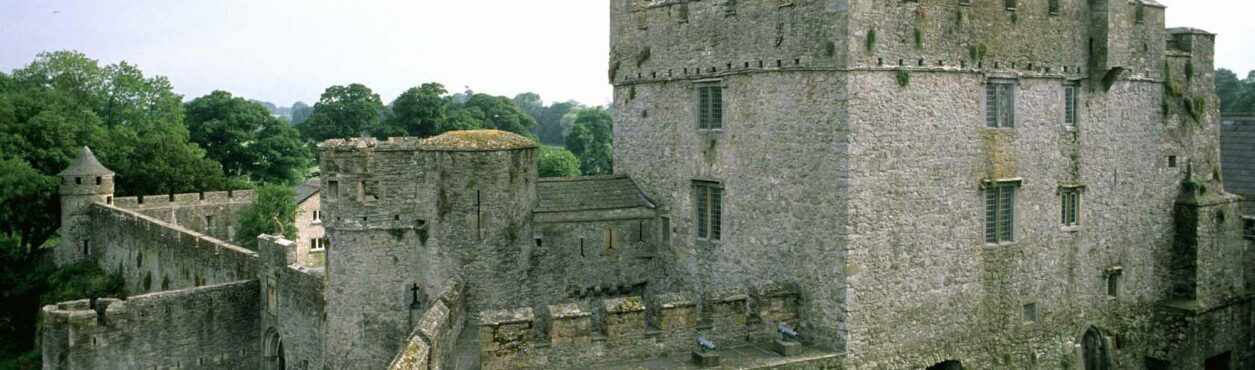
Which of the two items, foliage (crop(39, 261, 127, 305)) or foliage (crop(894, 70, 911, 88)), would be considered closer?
foliage (crop(894, 70, 911, 88))

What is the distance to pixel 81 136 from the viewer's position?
44938 millimetres

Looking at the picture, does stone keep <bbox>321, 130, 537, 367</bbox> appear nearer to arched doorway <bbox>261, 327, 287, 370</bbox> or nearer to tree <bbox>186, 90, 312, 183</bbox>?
arched doorway <bbox>261, 327, 287, 370</bbox>

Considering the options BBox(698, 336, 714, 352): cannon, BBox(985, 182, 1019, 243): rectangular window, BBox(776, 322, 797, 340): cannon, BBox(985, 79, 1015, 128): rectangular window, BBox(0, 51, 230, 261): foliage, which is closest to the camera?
BBox(698, 336, 714, 352): cannon

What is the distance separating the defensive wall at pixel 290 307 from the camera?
2439 cm

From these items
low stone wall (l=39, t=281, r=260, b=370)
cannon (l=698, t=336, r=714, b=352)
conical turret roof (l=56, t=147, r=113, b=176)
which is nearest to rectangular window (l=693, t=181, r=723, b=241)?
cannon (l=698, t=336, r=714, b=352)

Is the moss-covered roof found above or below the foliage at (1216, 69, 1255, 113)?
below

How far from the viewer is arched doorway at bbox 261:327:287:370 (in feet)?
91.0

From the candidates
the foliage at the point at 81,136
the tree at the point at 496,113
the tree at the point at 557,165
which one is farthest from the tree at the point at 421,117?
the foliage at the point at 81,136

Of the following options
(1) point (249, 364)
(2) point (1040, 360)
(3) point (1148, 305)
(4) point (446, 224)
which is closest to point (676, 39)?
(4) point (446, 224)

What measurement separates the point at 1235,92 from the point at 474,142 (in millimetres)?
71614

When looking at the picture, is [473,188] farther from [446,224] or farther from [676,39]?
[676,39]

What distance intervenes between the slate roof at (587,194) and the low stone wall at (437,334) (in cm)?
270

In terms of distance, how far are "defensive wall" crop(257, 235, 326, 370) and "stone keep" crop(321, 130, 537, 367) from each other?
4.25 metres

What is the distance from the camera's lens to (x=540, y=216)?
2050 cm
